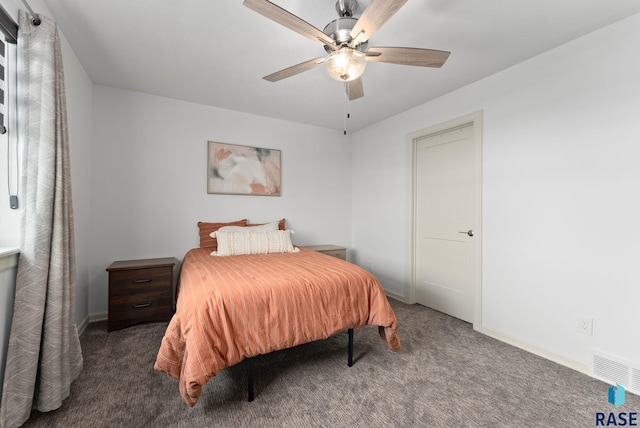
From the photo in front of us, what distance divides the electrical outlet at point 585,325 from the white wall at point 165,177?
2.98 meters

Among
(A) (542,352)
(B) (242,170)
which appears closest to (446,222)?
Result: (A) (542,352)

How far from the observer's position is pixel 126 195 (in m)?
3.07

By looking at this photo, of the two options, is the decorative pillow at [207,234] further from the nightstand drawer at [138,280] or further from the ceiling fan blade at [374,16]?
the ceiling fan blade at [374,16]

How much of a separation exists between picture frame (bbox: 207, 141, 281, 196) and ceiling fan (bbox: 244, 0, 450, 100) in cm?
195

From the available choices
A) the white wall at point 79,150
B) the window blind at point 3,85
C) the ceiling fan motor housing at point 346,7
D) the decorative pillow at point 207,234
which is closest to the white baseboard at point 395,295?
the decorative pillow at point 207,234

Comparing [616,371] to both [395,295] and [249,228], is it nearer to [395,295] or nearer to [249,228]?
[395,295]

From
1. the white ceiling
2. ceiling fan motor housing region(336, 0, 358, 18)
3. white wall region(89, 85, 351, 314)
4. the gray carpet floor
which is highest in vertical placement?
the white ceiling

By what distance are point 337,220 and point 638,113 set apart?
3.24 metres

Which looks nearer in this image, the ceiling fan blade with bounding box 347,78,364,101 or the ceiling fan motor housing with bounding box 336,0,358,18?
the ceiling fan motor housing with bounding box 336,0,358,18

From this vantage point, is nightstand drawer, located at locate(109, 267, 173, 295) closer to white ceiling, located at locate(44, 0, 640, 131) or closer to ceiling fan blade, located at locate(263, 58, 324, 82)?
white ceiling, located at locate(44, 0, 640, 131)

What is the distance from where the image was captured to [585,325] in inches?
79.8

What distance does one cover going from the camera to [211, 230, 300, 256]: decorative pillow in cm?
300

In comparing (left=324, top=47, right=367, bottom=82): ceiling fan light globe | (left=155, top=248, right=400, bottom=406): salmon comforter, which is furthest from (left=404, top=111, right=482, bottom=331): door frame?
(left=324, top=47, right=367, bottom=82): ceiling fan light globe

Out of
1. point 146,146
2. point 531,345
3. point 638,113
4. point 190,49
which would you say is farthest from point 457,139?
point 146,146
